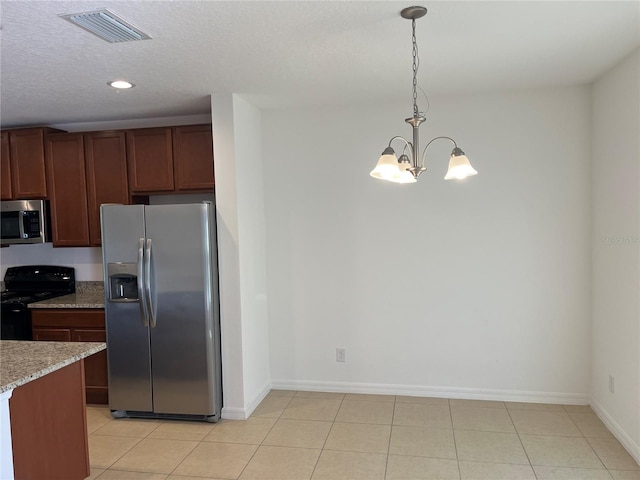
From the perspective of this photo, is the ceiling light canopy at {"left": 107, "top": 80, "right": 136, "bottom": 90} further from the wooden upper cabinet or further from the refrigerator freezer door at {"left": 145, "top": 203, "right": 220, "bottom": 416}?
the wooden upper cabinet

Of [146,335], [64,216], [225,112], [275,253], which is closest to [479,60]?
[225,112]

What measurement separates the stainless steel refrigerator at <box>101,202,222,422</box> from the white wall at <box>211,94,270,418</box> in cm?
9

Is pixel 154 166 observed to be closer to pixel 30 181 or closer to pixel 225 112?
pixel 225 112

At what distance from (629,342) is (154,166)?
12.4 ft

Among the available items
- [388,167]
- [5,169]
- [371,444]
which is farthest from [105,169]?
[371,444]

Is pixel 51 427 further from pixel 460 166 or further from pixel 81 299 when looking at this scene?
pixel 460 166

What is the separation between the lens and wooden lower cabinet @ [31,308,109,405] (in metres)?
3.99

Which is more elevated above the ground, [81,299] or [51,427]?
[81,299]

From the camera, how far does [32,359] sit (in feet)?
7.75


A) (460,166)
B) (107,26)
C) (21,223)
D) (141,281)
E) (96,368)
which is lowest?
(96,368)

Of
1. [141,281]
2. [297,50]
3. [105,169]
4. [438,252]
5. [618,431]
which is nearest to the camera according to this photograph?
[297,50]

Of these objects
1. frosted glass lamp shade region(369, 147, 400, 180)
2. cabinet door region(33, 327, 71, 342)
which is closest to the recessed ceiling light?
frosted glass lamp shade region(369, 147, 400, 180)

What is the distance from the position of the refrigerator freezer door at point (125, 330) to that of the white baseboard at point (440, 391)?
119 cm

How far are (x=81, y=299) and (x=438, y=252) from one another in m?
3.15
